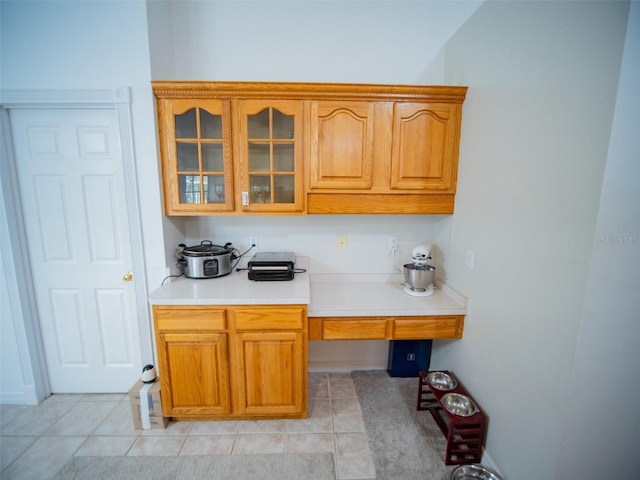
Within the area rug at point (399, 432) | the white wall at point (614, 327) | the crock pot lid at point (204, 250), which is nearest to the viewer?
the white wall at point (614, 327)

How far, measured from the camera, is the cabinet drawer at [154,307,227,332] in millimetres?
1614

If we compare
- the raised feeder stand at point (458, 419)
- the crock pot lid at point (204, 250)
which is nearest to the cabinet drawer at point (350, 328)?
the raised feeder stand at point (458, 419)

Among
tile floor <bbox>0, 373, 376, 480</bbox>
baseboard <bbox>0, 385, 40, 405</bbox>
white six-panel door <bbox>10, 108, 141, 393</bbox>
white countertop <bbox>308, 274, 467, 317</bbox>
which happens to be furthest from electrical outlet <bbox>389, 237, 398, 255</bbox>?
baseboard <bbox>0, 385, 40, 405</bbox>

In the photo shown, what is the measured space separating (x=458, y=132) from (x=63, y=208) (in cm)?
289

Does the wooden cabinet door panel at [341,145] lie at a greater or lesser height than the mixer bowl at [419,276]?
greater

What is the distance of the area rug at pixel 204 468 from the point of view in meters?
1.44

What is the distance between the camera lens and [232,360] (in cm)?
168

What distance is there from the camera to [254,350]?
1.67 meters

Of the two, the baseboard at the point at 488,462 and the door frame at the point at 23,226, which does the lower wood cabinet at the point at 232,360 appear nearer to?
the door frame at the point at 23,226

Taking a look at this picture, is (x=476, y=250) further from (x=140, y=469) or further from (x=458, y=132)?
(x=140, y=469)

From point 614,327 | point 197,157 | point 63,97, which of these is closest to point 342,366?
point 614,327

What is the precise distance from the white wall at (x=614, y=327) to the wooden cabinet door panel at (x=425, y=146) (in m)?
0.98

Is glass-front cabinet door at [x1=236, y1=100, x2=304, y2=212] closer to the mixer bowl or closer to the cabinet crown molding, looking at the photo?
the cabinet crown molding

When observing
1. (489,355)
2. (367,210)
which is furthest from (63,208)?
(489,355)
